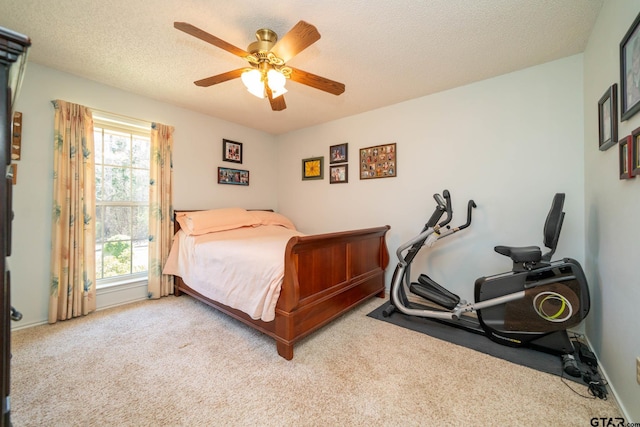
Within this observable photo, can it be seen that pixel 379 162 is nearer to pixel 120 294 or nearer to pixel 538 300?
pixel 538 300

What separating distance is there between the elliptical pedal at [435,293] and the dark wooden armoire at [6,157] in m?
2.62

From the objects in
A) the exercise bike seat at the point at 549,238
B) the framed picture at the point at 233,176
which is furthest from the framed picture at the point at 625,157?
the framed picture at the point at 233,176

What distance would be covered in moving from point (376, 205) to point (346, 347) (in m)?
1.91

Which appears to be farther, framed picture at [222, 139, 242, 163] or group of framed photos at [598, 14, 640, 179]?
framed picture at [222, 139, 242, 163]

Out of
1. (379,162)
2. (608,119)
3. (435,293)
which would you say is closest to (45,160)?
(379,162)

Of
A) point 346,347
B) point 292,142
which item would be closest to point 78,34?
point 292,142

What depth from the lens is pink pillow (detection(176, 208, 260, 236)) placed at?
3.06 meters

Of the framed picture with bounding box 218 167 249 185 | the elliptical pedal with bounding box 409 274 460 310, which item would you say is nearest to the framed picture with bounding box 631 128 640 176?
the elliptical pedal with bounding box 409 274 460 310

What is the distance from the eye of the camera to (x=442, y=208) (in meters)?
2.47

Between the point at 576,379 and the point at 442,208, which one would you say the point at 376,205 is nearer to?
the point at 442,208

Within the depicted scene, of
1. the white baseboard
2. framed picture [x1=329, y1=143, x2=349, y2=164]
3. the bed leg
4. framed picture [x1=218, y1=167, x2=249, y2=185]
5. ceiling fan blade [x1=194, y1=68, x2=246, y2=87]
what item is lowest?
the bed leg

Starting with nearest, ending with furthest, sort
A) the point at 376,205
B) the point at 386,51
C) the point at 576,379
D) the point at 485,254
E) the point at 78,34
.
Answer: the point at 576,379
the point at 78,34
the point at 386,51
the point at 485,254
the point at 376,205

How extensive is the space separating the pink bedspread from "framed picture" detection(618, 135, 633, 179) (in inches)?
84.5

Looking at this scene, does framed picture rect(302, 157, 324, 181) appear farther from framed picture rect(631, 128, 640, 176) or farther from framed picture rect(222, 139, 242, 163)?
framed picture rect(631, 128, 640, 176)
